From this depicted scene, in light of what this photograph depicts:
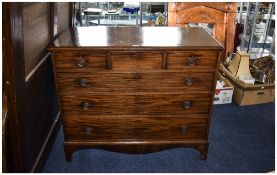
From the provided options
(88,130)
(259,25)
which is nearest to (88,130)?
(88,130)

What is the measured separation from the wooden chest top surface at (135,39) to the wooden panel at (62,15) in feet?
0.68

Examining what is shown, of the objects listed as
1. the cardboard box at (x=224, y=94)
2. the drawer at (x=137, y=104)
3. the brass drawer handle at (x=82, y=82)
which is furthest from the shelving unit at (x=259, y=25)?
the brass drawer handle at (x=82, y=82)

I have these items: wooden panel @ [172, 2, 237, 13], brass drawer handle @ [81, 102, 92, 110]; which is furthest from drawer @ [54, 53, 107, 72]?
wooden panel @ [172, 2, 237, 13]

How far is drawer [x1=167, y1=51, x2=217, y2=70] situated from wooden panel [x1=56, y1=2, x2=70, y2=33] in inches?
43.6

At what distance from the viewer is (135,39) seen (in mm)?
2193

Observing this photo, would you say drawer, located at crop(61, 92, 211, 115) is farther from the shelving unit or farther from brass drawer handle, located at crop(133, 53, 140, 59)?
the shelving unit

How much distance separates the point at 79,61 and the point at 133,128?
2.41ft

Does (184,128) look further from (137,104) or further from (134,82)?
(134,82)

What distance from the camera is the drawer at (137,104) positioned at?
7.38ft

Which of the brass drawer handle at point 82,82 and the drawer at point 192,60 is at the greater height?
the drawer at point 192,60

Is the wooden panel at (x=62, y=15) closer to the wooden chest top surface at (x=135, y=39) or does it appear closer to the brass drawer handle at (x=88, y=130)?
the wooden chest top surface at (x=135, y=39)

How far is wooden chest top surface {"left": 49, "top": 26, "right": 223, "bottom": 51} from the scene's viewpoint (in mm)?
2023

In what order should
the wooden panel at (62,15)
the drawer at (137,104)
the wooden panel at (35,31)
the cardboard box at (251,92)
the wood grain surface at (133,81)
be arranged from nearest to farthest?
the wooden panel at (35,31), the wood grain surface at (133,81), the drawer at (137,104), the wooden panel at (62,15), the cardboard box at (251,92)

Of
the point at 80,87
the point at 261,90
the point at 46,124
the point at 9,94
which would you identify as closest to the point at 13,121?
the point at 9,94
